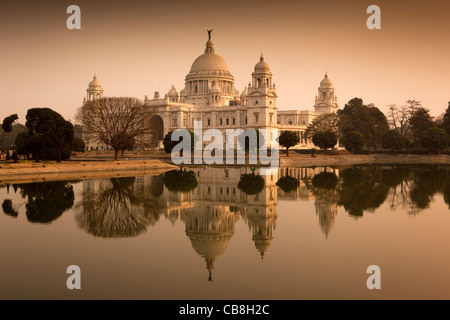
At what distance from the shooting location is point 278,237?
50.5 ft

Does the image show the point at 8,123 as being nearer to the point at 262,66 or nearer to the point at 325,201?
the point at 325,201

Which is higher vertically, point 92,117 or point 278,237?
point 92,117

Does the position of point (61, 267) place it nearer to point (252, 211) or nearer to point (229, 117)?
point (252, 211)

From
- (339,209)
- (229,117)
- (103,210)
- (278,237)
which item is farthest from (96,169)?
(229,117)

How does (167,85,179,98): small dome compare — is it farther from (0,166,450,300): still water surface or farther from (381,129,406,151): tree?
(0,166,450,300): still water surface

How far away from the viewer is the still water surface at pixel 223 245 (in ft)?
34.9

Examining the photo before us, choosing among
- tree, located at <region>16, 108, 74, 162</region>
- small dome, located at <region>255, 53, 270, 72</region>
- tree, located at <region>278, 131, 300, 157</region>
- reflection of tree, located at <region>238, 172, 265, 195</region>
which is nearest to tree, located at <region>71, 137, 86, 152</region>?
tree, located at <region>16, 108, 74, 162</region>

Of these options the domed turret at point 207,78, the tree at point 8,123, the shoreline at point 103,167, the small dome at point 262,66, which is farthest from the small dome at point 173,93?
the tree at point 8,123

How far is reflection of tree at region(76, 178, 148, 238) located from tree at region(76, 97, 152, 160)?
2876 cm

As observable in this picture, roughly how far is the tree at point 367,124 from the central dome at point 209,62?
88.5 ft

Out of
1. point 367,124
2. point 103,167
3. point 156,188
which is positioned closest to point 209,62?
point 367,124

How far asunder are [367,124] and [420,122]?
26.2 feet

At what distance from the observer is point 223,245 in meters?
14.3
